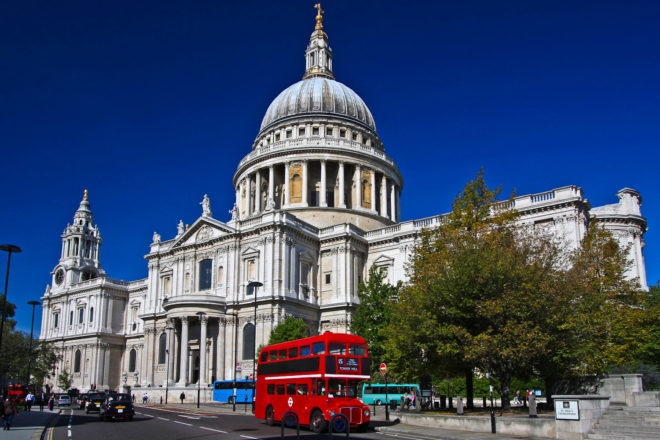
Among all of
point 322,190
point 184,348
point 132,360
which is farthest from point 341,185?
point 132,360

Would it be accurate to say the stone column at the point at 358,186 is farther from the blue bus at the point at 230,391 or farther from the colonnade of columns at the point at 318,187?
the blue bus at the point at 230,391

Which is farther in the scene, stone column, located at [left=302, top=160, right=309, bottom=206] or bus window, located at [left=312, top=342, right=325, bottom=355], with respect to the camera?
stone column, located at [left=302, top=160, right=309, bottom=206]

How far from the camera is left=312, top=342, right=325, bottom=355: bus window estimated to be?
86.4 ft

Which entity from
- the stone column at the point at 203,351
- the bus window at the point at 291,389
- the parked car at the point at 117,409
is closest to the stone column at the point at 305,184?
the stone column at the point at 203,351

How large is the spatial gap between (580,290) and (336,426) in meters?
14.9

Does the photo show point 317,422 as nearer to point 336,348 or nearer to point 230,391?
point 336,348

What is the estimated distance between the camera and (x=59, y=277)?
300 ft

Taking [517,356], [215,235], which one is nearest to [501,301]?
[517,356]

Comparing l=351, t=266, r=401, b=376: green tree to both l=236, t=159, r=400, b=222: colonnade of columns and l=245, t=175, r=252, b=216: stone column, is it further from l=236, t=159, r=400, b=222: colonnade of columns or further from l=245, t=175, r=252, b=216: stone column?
l=245, t=175, r=252, b=216: stone column

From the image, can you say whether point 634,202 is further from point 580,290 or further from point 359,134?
point 359,134

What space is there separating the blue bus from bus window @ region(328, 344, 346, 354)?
23346 millimetres

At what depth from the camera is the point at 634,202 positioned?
181 feet

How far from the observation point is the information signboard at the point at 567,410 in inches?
887

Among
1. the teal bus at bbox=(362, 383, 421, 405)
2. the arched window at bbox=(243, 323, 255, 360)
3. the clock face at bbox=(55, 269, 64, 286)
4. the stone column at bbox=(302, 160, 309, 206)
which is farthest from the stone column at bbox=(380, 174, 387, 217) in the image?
the clock face at bbox=(55, 269, 64, 286)
